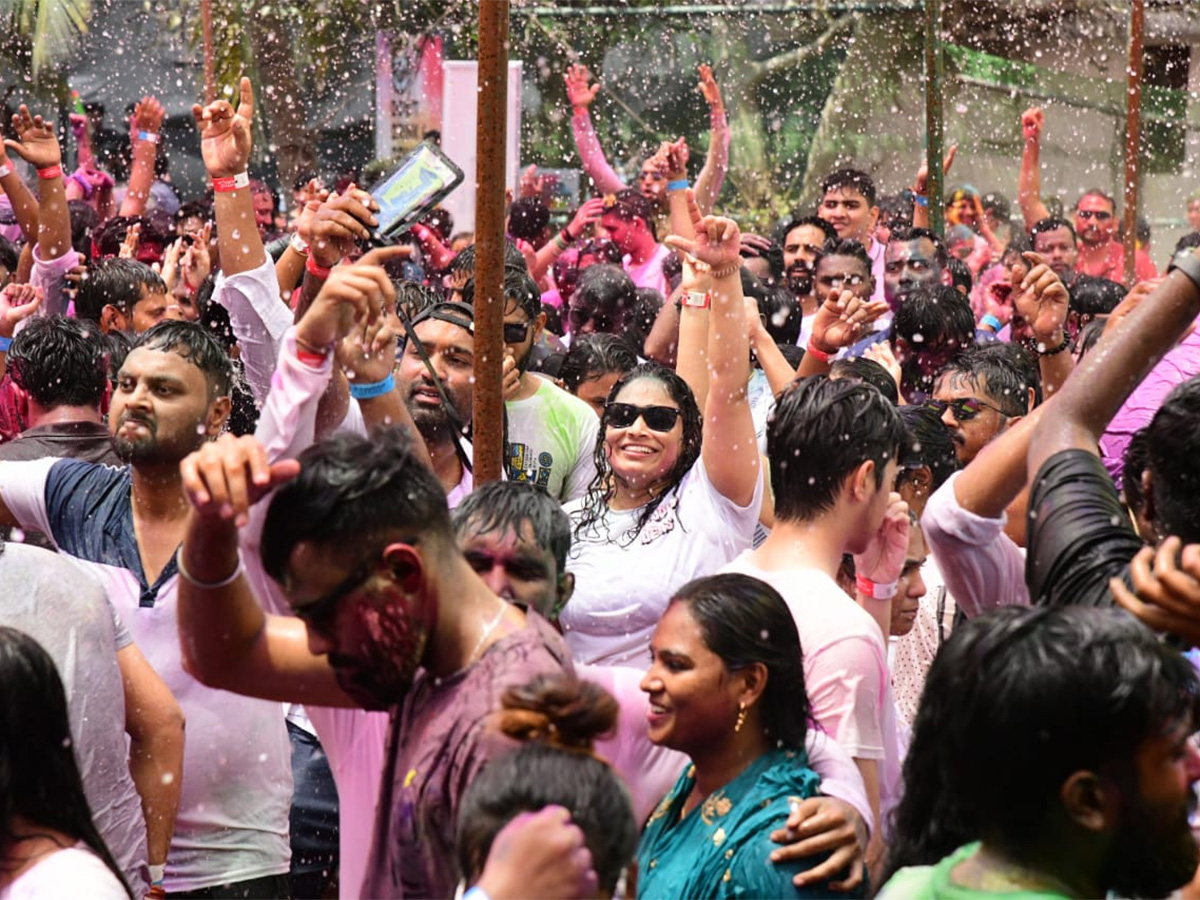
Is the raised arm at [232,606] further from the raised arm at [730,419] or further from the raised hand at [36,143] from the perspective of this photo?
the raised hand at [36,143]

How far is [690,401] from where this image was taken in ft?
15.8

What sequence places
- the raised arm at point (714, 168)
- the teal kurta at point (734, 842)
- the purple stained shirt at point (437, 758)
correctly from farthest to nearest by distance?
the raised arm at point (714, 168) → the teal kurta at point (734, 842) → the purple stained shirt at point (437, 758)

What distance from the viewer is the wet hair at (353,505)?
2490mm

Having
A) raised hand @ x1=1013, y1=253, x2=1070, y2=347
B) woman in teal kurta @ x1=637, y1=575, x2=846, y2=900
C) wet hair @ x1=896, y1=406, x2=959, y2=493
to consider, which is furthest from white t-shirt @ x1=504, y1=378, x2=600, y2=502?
woman in teal kurta @ x1=637, y1=575, x2=846, y2=900

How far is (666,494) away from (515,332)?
1.37m

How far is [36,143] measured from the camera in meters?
7.50

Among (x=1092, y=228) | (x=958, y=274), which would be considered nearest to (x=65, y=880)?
(x=958, y=274)

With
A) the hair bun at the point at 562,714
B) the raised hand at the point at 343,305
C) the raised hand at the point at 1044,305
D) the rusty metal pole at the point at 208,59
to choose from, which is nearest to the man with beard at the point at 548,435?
the raised hand at the point at 1044,305

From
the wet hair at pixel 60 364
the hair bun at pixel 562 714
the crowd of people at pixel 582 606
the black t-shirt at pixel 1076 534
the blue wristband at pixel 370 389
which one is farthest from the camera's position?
the wet hair at pixel 60 364

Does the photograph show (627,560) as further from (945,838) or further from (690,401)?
(945,838)

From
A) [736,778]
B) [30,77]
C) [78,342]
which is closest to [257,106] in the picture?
[30,77]

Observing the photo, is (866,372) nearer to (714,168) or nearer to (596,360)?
(596,360)

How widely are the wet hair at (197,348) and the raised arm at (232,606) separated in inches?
65.4

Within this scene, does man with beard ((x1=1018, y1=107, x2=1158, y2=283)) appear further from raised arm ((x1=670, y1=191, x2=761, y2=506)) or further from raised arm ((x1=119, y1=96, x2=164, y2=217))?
raised arm ((x1=670, y1=191, x2=761, y2=506))
